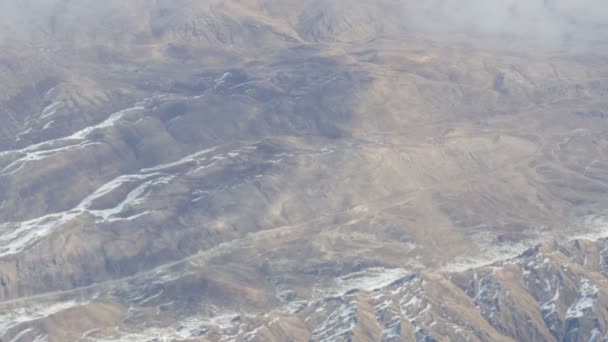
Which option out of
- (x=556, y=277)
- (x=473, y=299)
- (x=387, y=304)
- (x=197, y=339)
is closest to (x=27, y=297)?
(x=197, y=339)

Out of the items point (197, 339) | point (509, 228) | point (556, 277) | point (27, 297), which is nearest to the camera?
point (197, 339)

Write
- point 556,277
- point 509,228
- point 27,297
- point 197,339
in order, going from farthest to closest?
point 509,228 → point 27,297 → point 556,277 → point 197,339

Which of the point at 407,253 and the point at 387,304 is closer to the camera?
the point at 387,304

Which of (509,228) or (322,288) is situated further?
(509,228)

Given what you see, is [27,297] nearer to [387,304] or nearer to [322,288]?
[322,288]

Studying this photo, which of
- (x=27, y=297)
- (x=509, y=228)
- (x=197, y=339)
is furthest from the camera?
(x=509, y=228)

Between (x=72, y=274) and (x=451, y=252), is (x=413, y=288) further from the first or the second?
(x=72, y=274)

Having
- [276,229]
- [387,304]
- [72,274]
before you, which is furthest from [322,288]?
[72,274]

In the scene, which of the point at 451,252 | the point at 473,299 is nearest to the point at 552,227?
the point at 451,252

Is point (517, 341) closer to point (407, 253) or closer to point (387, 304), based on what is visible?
point (387, 304)
